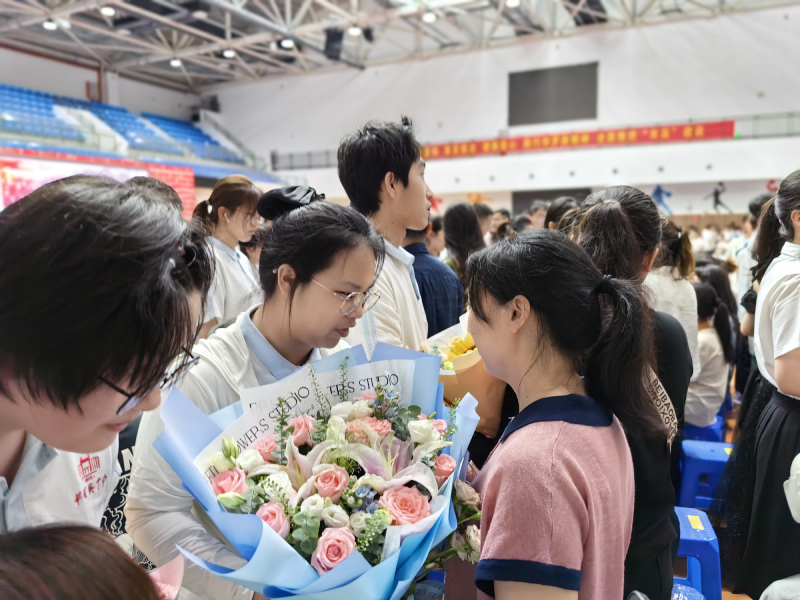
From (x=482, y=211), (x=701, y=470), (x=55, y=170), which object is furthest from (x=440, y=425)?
(x=55, y=170)

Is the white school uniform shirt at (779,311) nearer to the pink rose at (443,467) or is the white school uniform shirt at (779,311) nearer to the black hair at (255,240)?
the pink rose at (443,467)

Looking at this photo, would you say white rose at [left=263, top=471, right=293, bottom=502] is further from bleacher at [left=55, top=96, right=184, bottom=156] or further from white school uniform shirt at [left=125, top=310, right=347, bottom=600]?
bleacher at [left=55, top=96, right=184, bottom=156]

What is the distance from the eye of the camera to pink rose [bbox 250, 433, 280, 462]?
3.01 feet

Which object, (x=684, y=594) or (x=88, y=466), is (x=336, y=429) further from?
(x=684, y=594)

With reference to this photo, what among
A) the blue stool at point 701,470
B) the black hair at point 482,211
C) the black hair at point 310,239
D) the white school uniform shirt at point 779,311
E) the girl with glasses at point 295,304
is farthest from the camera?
the black hair at point 482,211

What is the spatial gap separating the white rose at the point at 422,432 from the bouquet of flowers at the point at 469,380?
1.01 ft

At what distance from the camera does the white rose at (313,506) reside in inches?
31.2

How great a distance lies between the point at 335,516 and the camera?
795 mm

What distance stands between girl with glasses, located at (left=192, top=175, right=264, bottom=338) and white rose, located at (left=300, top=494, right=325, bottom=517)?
2.17 m

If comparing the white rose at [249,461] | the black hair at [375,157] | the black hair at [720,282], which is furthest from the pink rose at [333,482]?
the black hair at [720,282]

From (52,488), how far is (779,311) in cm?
193

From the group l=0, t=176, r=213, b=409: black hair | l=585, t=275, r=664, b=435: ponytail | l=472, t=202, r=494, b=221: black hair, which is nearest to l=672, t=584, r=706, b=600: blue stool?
l=585, t=275, r=664, b=435: ponytail

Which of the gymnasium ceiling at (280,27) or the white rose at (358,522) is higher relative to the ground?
the gymnasium ceiling at (280,27)

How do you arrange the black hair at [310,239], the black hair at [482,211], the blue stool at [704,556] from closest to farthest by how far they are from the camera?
1. the black hair at [310,239]
2. the blue stool at [704,556]
3. the black hair at [482,211]
